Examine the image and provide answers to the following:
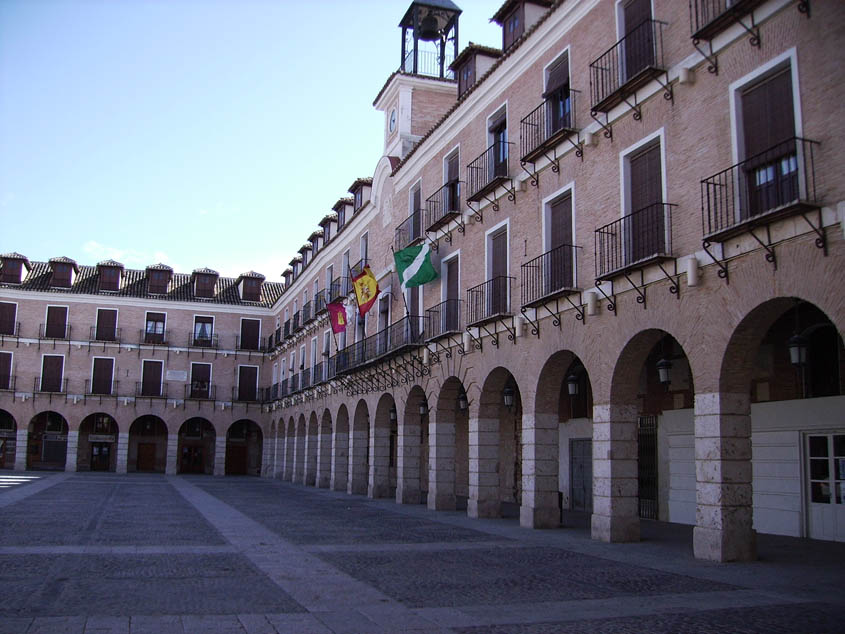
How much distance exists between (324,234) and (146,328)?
60.1ft

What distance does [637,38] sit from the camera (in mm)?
15008

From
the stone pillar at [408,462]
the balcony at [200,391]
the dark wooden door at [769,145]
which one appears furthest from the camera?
the balcony at [200,391]

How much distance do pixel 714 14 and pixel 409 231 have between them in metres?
14.8

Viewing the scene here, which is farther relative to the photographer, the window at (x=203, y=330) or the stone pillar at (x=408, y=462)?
the window at (x=203, y=330)

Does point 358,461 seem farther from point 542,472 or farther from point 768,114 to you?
point 768,114

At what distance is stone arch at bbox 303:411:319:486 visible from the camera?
132 feet

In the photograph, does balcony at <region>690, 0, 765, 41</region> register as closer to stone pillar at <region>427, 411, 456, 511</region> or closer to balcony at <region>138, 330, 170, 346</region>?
stone pillar at <region>427, 411, 456, 511</region>

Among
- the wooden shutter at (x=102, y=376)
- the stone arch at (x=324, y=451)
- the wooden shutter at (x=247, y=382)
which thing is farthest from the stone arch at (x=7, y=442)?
the stone arch at (x=324, y=451)

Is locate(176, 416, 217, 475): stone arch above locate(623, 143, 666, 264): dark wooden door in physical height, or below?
below

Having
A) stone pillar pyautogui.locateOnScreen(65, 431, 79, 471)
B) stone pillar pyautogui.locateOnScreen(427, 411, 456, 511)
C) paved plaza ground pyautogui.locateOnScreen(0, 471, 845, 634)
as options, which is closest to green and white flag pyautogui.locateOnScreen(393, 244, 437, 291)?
stone pillar pyautogui.locateOnScreen(427, 411, 456, 511)

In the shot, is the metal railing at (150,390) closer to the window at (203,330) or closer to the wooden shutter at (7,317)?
the window at (203,330)

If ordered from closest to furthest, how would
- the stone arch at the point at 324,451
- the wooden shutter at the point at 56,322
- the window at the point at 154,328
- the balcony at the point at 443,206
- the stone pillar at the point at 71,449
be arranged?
the balcony at the point at 443,206 < the stone arch at the point at 324,451 < the stone pillar at the point at 71,449 < the wooden shutter at the point at 56,322 < the window at the point at 154,328

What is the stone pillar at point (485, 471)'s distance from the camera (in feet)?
66.9

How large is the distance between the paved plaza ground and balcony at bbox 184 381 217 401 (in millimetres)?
34868
